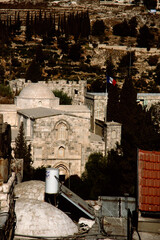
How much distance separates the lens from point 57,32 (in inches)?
3238

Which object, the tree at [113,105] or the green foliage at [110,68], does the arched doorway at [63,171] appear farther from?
the green foliage at [110,68]

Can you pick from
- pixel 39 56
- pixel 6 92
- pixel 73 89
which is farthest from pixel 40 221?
pixel 39 56

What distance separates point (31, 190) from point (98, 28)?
259 feet

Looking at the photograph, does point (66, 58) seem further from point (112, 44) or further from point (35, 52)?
point (112, 44)

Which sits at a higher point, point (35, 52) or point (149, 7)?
point (149, 7)

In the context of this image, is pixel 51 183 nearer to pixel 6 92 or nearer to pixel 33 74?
pixel 6 92

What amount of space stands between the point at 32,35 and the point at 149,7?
39695 mm

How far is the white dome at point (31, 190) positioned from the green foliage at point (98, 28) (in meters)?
77.3

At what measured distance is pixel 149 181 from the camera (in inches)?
316

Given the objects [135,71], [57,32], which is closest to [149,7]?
[57,32]

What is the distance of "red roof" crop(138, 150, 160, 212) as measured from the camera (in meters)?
7.88

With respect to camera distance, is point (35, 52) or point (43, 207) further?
point (35, 52)

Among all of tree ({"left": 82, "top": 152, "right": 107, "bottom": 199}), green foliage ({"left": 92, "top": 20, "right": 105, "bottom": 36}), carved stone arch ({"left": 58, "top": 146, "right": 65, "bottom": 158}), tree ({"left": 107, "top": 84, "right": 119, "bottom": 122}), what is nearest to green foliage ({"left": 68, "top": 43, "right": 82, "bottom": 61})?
green foliage ({"left": 92, "top": 20, "right": 105, "bottom": 36})

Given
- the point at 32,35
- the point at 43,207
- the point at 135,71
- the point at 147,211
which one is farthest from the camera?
the point at 32,35
